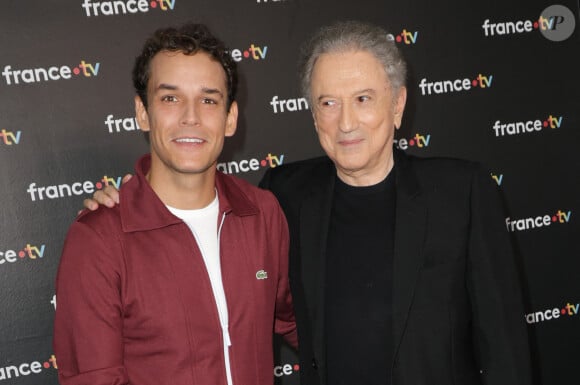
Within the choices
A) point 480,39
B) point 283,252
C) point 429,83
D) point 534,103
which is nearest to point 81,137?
point 283,252

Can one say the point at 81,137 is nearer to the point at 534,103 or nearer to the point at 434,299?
the point at 434,299

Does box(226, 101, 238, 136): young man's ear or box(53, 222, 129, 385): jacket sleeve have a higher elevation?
box(226, 101, 238, 136): young man's ear

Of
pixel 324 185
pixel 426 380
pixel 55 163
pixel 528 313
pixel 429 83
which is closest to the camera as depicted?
pixel 426 380

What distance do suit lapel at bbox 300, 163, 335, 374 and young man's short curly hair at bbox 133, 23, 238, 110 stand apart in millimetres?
442

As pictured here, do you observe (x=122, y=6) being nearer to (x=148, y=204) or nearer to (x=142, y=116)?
(x=142, y=116)

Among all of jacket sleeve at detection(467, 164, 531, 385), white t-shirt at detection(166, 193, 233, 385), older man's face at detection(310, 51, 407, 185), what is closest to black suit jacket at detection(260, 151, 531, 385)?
jacket sleeve at detection(467, 164, 531, 385)

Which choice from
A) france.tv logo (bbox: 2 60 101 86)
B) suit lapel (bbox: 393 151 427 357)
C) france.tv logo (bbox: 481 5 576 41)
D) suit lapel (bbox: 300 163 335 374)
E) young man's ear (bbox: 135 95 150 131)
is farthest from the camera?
france.tv logo (bbox: 481 5 576 41)

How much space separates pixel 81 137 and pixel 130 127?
232 mm

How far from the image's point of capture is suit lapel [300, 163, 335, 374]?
6.09 ft

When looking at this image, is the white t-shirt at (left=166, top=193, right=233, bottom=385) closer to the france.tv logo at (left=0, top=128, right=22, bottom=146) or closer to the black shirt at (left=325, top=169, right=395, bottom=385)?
the black shirt at (left=325, top=169, right=395, bottom=385)

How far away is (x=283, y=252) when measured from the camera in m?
2.08

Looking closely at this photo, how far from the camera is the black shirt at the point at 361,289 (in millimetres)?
1774

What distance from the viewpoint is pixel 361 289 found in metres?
1.81

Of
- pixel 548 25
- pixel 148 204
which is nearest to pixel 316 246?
pixel 148 204
